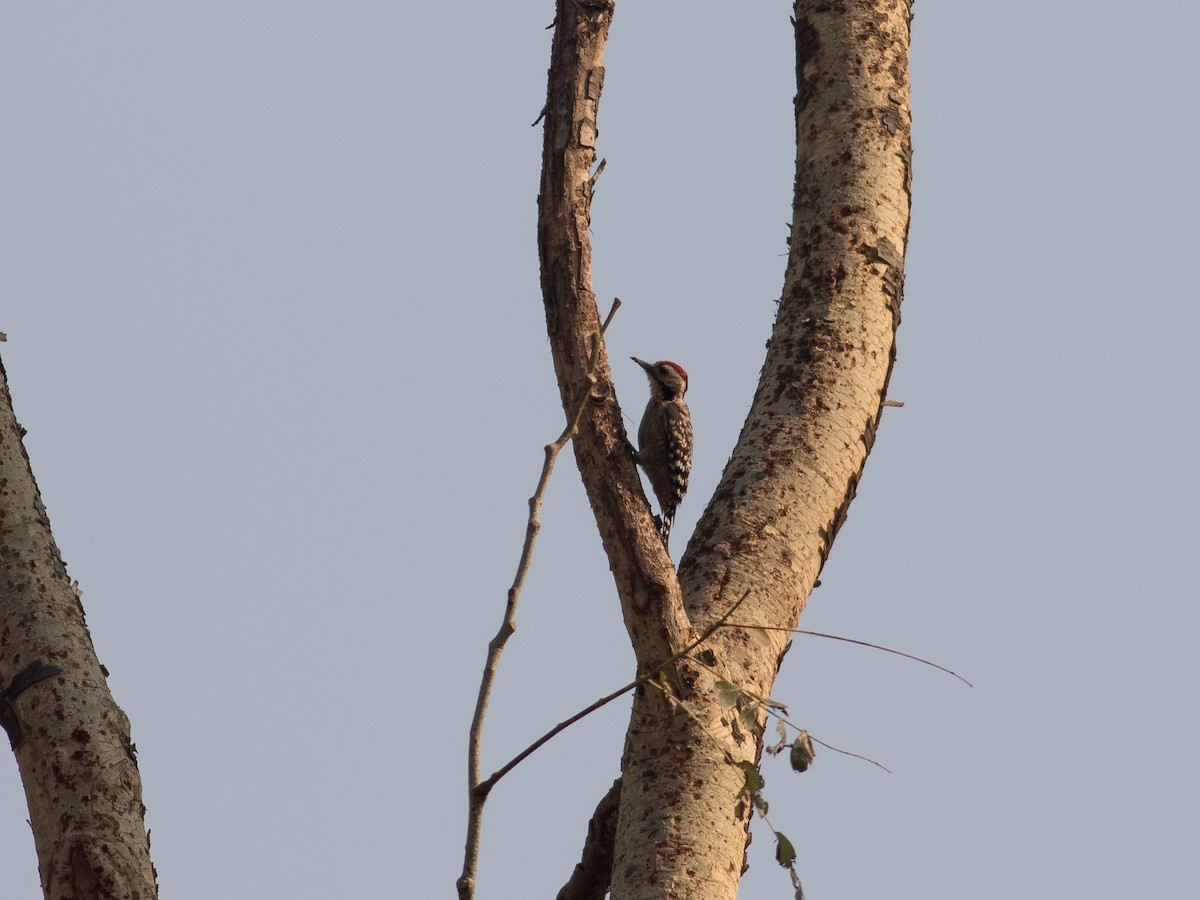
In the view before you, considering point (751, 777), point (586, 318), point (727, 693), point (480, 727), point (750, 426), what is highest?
point (750, 426)

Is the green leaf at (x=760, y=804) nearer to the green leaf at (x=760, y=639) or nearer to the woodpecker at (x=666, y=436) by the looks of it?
the green leaf at (x=760, y=639)

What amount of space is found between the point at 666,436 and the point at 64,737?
6215 millimetres

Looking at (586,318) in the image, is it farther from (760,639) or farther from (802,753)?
(802,753)

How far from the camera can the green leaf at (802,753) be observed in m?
3.37

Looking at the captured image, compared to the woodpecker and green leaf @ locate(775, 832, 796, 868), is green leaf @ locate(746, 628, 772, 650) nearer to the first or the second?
green leaf @ locate(775, 832, 796, 868)

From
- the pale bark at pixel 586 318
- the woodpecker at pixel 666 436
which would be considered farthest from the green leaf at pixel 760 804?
the woodpecker at pixel 666 436

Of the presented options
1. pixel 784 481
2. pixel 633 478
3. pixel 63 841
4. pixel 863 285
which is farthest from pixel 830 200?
pixel 63 841

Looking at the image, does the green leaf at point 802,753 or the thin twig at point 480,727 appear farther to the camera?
the green leaf at point 802,753

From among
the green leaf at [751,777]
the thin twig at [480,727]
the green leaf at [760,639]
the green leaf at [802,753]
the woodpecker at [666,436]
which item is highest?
the woodpecker at [666,436]

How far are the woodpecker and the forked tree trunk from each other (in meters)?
4.28

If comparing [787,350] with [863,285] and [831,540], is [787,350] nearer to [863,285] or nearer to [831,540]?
[863,285]

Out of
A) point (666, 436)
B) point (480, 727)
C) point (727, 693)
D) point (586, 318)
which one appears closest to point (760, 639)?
point (727, 693)

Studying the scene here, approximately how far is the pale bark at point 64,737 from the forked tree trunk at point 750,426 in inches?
47.9

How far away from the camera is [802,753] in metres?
3.39
